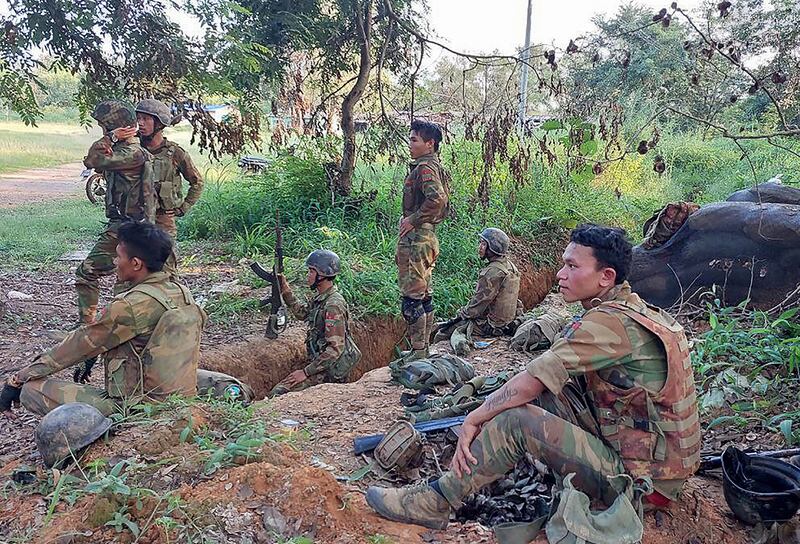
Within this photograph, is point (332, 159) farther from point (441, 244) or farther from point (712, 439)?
point (712, 439)

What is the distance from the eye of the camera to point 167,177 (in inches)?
228

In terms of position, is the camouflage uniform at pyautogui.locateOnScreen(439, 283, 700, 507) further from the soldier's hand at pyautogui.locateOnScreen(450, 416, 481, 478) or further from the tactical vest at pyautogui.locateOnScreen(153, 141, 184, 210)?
the tactical vest at pyautogui.locateOnScreen(153, 141, 184, 210)

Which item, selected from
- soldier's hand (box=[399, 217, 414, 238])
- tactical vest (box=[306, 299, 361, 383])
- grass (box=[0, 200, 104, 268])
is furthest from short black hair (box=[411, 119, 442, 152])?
grass (box=[0, 200, 104, 268])

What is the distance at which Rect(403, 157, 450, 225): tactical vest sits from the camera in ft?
18.0

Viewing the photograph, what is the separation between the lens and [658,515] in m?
A: 2.86

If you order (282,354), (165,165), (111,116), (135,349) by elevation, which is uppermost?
(111,116)

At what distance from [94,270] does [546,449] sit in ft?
13.1

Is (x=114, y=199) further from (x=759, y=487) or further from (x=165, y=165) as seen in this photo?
(x=759, y=487)

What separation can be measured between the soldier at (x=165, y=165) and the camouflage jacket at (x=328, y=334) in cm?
132

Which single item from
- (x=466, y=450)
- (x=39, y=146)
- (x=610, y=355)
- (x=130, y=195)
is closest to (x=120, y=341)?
(x=466, y=450)

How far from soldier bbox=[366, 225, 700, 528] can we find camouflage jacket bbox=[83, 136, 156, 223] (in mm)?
3784

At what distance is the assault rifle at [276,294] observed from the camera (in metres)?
5.52

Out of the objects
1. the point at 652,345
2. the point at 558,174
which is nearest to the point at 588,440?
the point at 652,345

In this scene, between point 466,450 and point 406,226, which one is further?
point 406,226
